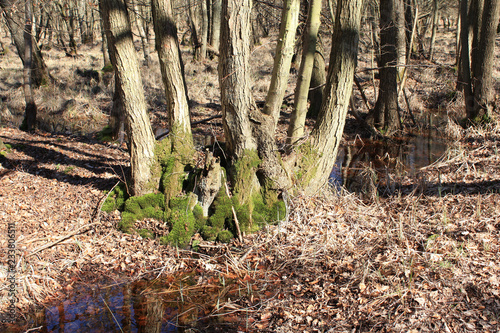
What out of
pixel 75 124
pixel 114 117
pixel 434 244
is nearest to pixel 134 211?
pixel 434 244

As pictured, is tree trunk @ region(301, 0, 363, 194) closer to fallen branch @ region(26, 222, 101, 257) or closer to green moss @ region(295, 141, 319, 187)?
green moss @ region(295, 141, 319, 187)

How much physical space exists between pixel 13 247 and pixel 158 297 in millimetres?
1977

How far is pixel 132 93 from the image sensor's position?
5633 millimetres

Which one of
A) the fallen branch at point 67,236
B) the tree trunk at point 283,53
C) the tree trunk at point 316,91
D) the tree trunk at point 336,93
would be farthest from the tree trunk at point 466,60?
the fallen branch at point 67,236

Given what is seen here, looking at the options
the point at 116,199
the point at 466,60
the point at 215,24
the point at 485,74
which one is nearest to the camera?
the point at 116,199

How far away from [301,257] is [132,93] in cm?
320

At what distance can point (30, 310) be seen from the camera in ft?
14.2

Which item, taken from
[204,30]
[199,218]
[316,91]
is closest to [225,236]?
[199,218]

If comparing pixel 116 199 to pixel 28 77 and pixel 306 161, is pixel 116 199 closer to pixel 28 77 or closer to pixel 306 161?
pixel 306 161

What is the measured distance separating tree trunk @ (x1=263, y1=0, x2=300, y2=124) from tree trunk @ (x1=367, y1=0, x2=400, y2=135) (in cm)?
528

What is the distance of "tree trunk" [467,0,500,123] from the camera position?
1006cm

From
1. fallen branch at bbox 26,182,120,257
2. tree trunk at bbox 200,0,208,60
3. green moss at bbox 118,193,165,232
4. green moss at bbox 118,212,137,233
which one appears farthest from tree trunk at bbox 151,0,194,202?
tree trunk at bbox 200,0,208,60

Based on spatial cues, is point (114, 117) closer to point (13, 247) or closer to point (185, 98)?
point (185, 98)

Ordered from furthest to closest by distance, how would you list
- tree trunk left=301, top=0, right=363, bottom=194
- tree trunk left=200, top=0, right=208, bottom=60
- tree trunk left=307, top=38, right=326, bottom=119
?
tree trunk left=200, top=0, right=208, bottom=60, tree trunk left=307, top=38, right=326, bottom=119, tree trunk left=301, top=0, right=363, bottom=194
